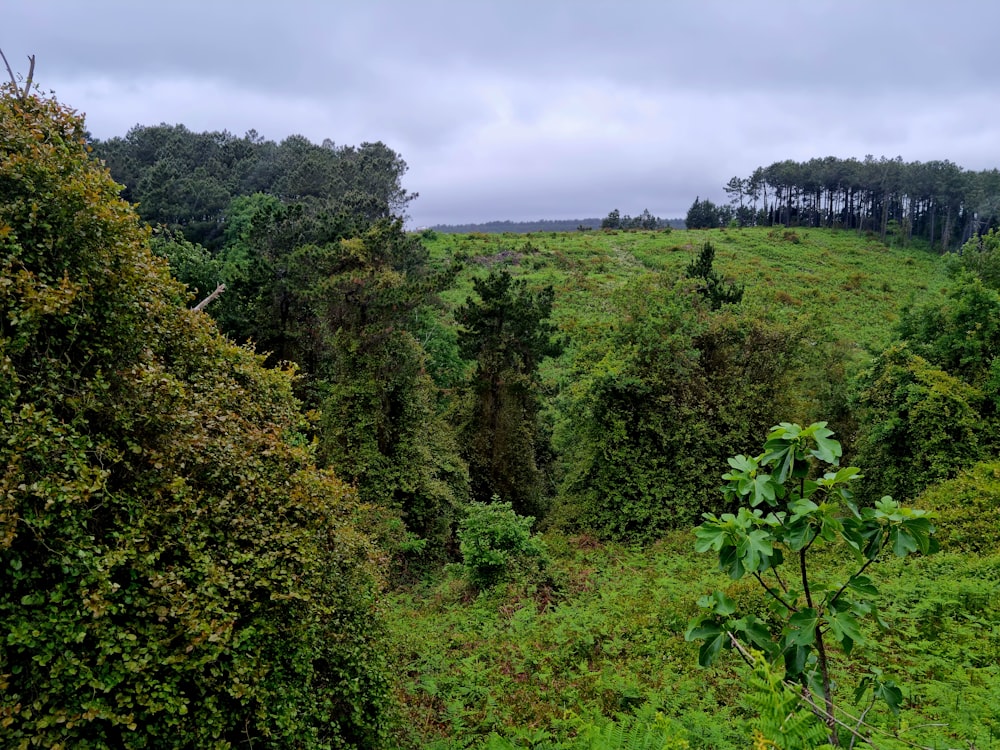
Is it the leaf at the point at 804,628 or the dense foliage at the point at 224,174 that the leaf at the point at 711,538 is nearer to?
the leaf at the point at 804,628

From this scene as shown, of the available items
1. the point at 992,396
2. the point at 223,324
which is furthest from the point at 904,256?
the point at 223,324

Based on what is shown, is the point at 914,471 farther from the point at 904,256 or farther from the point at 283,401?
the point at 904,256

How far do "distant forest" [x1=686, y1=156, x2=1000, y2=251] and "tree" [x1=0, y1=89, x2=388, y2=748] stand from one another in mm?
78794

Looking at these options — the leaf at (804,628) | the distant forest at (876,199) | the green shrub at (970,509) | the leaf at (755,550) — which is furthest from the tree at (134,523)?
the distant forest at (876,199)

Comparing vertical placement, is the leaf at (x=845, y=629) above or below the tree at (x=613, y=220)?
below

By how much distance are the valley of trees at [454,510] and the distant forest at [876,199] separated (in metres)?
66.4

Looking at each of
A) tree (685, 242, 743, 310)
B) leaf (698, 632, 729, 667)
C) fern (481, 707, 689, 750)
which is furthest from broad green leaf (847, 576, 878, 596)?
tree (685, 242, 743, 310)

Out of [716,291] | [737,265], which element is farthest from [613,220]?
[716,291]

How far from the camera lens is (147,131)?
71938 mm

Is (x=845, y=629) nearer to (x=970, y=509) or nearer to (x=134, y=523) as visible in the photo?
(x=134, y=523)

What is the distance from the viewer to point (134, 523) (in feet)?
15.7

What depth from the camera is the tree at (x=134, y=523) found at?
4242 mm

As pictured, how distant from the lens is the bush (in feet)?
39.8

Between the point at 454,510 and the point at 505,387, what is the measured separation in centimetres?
450
